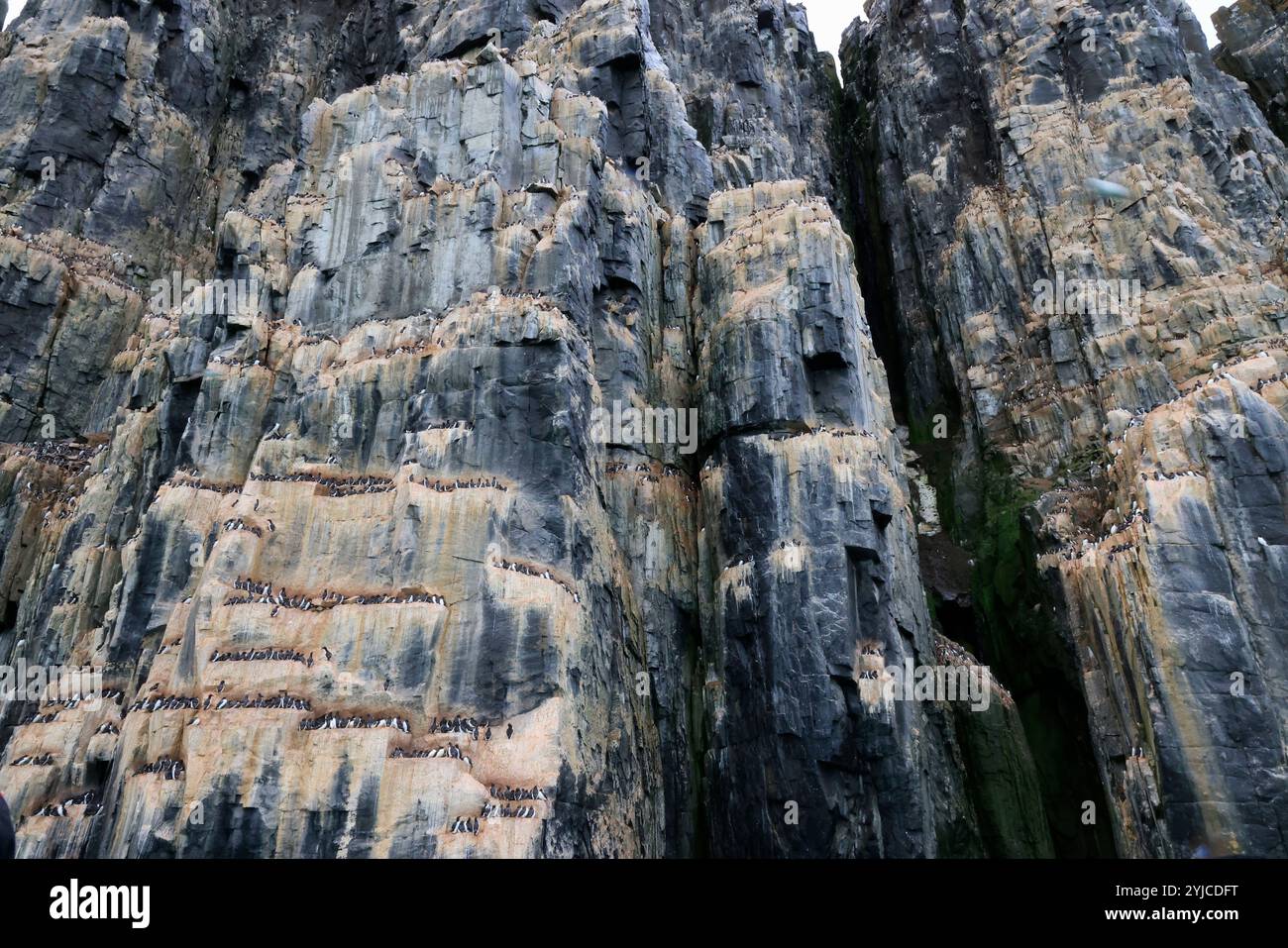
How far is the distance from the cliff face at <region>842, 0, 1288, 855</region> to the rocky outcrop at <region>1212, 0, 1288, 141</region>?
8692 millimetres

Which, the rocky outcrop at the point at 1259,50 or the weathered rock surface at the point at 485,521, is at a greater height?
the rocky outcrop at the point at 1259,50

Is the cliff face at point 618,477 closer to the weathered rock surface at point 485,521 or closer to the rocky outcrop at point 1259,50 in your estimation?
the weathered rock surface at point 485,521

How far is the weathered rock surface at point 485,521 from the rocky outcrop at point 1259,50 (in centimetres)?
3812

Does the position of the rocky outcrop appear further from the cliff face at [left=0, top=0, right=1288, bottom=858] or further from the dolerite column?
the dolerite column

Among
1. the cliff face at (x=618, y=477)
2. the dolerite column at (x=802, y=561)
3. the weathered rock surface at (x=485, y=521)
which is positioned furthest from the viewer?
the dolerite column at (x=802, y=561)

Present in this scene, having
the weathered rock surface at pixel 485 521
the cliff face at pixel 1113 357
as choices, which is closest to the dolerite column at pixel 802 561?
the weathered rock surface at pixel 485 521

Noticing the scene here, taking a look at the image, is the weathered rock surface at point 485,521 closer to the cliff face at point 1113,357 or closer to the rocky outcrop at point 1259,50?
the cliff face at point 1113,357

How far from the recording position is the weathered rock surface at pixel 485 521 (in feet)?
87.4

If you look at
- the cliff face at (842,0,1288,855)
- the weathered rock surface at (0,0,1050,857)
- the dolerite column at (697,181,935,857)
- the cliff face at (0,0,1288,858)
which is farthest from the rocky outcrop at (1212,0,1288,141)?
the dolerite column at (697,181,935,857)

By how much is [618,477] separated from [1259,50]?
55706 millimetres

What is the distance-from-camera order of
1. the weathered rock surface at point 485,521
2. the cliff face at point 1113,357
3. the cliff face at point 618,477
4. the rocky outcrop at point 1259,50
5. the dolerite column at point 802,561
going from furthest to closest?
1. the rocky outcrop at point 1259,50
2. the dolerite column at point 802,561
3. the cliff face at point 1113,357
4. the cliff face at point 618,477
5. the weathered rock surface at point 485,521

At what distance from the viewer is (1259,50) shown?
61250 mm

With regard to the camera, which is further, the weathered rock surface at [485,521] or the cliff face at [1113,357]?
the cliff face at [1113,357]
